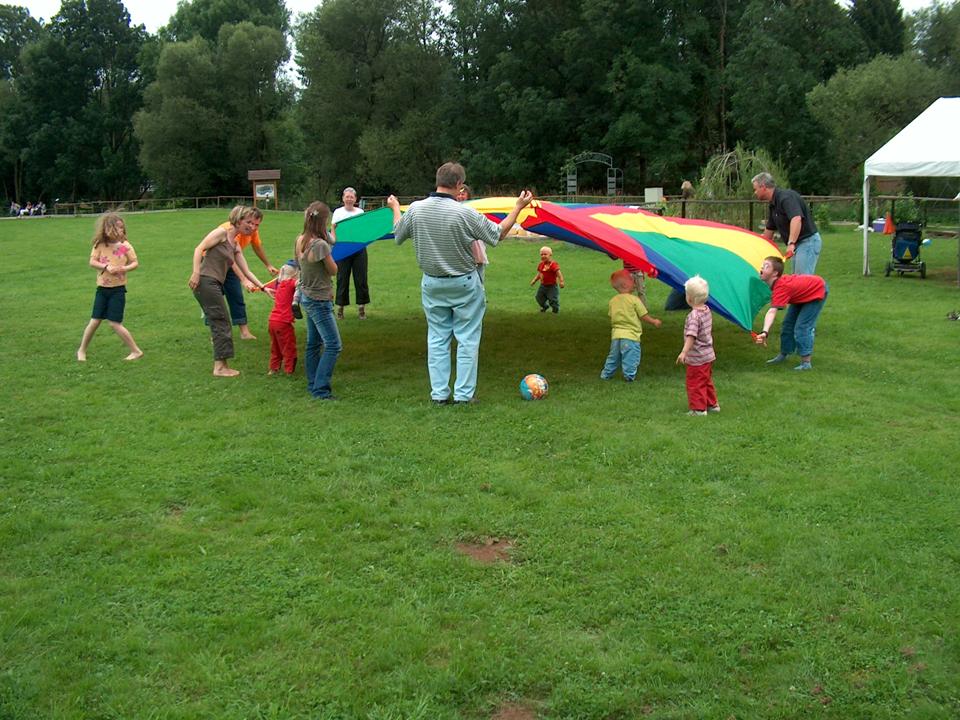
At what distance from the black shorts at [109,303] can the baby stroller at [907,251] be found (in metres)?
11.7

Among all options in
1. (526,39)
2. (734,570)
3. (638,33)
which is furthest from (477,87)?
(734,570)

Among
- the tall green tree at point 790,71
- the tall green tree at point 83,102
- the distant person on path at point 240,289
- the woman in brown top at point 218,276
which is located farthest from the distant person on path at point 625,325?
the tall green tree at point 83,102

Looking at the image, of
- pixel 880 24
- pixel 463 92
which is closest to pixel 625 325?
pixel 880 24

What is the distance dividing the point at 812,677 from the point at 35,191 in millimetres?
73264

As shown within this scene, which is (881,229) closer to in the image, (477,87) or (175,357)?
(175,357)

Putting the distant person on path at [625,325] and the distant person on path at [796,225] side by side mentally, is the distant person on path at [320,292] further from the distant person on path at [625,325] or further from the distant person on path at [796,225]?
the distant person on path at [796,225]

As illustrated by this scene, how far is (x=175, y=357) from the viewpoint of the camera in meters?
9.80

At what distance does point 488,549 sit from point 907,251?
12.3 metres

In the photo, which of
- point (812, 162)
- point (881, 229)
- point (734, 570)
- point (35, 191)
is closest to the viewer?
point (734, 570)

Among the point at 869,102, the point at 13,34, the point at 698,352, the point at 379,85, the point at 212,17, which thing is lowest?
the point at 698,352

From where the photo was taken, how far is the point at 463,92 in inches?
2041

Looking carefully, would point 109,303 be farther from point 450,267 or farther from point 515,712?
point 515,712

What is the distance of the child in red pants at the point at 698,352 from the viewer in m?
7.02

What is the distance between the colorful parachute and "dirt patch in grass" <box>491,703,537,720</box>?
5006mm
